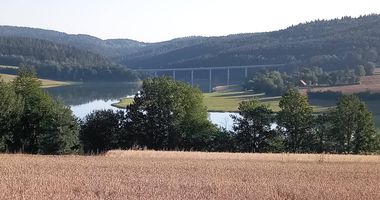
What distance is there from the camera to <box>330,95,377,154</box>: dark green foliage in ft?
179

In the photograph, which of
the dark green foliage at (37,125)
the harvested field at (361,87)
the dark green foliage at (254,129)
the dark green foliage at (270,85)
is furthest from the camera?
the dark green foliage at (270,85)

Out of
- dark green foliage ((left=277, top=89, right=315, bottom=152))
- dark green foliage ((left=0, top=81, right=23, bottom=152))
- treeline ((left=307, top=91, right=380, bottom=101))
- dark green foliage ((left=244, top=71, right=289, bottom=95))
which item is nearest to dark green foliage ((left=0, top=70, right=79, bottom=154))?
dark green foliage ((left=0, top=81, right=23, bottom=152))

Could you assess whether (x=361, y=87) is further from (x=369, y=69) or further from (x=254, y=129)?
(x=254, y=129)

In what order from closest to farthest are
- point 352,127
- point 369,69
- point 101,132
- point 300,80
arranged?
point 101,132 < point 352,127 < point 300,80 < point 369,69

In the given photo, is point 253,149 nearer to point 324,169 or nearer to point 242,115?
point 242,115

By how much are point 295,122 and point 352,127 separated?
5.87 meters

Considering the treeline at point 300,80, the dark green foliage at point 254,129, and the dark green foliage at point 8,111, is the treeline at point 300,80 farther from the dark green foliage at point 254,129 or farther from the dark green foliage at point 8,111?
the dark green foliage at point 8,111

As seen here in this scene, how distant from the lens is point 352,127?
183 ft

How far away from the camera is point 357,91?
5502 inches

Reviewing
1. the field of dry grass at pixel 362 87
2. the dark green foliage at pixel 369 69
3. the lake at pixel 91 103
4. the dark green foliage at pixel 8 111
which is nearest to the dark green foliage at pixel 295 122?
the lake at pixel 91 103

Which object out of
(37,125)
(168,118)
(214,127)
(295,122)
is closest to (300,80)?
(295,122)

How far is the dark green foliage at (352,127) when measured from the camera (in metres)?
54.4

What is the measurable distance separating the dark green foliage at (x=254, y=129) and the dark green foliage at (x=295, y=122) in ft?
4.57

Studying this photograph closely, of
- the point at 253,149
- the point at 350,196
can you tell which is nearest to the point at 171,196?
the point at 350,196
